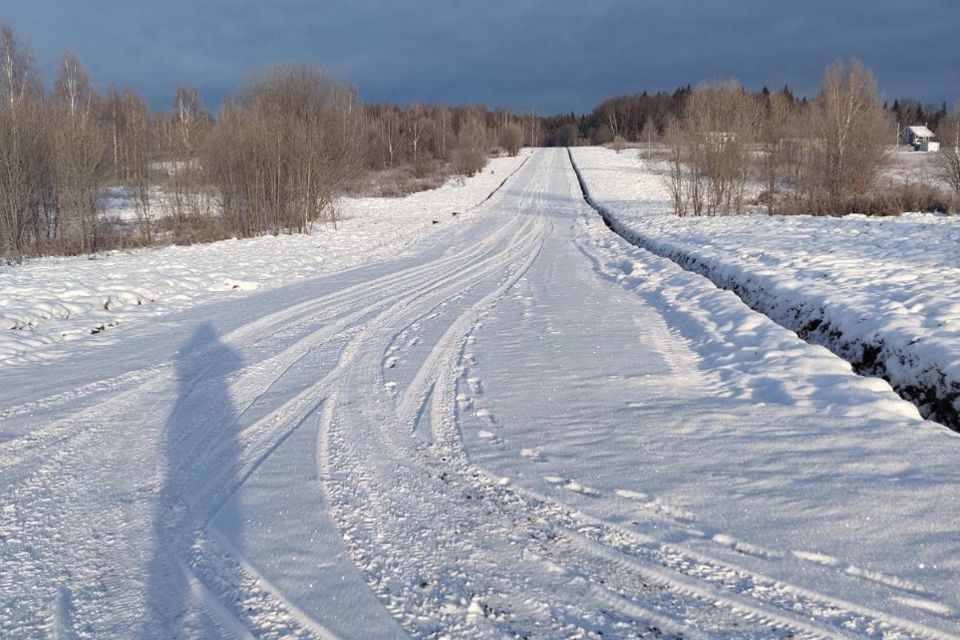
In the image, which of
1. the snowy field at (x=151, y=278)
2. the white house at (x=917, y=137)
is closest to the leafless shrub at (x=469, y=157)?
the snowy field at (x=151, y=278)

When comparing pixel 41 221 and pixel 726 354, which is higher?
pixel 41 221

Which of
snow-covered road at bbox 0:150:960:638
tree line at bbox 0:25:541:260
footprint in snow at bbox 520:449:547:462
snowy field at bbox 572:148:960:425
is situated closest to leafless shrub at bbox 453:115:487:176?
tree line at bbox 0:25:541:260

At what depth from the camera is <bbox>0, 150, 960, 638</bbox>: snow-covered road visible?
314 cm

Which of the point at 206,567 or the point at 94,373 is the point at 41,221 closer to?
the point at 94,373

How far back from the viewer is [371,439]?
17.4ft

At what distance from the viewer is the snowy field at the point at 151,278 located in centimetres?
936

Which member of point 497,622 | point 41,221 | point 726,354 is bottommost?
point 497,622

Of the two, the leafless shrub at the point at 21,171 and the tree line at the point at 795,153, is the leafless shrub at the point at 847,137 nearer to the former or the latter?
the tree line at the point at 795,153

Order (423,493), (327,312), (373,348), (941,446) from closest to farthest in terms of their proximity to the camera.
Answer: (423,493), (941,446), (373,348), (327,312)

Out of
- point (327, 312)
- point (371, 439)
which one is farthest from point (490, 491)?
point (327, 312)

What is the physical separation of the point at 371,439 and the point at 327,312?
18.1 ft

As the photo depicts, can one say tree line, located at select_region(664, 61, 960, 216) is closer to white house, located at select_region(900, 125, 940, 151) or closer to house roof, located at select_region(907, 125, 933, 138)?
white house, located at select_region(900, 125, 940, 151)

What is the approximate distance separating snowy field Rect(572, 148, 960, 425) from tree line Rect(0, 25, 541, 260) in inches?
576

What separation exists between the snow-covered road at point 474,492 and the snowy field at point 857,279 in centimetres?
89
